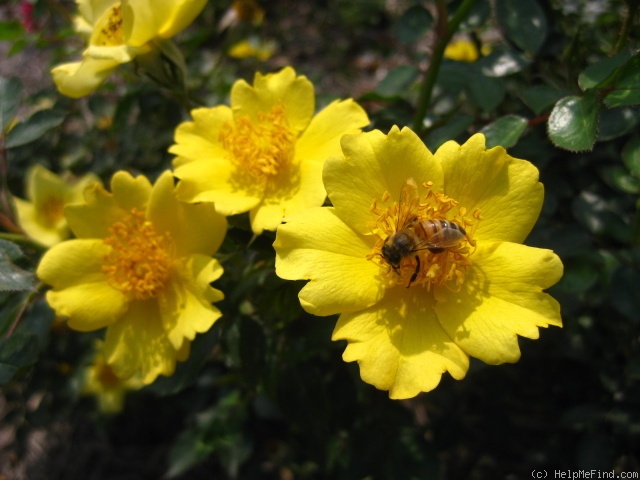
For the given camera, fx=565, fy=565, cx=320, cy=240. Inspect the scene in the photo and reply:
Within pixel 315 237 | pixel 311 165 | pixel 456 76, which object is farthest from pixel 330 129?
pixel 456 76

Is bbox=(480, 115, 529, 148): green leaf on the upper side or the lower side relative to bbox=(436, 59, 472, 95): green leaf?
upper

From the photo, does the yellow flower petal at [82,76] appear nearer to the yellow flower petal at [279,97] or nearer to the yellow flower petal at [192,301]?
the yellow flower petal at [279,97]

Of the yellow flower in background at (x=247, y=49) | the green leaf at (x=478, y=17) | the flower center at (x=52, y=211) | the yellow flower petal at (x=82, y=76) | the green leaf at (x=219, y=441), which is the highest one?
the yellow flower petal at (x=82, y=76)

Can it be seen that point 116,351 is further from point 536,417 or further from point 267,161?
point 536,417

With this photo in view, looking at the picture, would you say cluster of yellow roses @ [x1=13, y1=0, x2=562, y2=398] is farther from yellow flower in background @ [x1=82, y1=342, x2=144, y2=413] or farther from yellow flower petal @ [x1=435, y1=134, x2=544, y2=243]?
yellow flower in background @ [x1=82, y1=342, x2=144, y2=413]

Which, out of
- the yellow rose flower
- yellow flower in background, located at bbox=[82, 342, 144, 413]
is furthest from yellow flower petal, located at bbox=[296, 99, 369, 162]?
yellow flower in background, located at bbox=[82, 342, 144, 413]

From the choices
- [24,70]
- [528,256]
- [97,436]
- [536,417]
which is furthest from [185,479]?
[24,70]

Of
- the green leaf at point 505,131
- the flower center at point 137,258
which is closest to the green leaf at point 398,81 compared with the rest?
the green leaf at point 505,131
